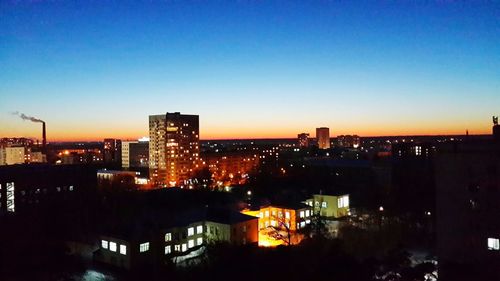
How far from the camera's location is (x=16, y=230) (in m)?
8.63

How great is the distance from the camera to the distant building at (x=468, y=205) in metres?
10.2

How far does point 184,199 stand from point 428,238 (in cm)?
1121

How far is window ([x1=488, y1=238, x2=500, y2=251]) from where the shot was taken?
1003 cm

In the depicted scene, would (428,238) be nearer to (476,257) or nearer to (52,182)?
(476,257)

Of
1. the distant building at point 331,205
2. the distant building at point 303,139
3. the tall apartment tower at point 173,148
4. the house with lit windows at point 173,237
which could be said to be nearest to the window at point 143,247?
the house with lit windows at point 173,237

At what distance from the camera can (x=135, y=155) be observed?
48000 millimetres

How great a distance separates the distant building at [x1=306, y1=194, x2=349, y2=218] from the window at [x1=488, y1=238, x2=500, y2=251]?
7.85m

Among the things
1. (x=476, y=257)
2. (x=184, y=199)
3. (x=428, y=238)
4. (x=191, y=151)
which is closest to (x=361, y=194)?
(x=428, y=238)

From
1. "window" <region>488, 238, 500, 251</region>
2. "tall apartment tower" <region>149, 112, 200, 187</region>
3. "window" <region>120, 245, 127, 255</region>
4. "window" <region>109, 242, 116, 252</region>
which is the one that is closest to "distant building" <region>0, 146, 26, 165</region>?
"tall apartment tower" <region>149, 112, 200, 187</region>

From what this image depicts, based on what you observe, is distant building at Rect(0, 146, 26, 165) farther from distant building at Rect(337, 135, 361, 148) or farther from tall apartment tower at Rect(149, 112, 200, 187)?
distant building at Rect(337, 135, 361, 148)

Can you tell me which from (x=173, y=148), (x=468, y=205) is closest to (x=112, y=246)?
(x=468, y=205)

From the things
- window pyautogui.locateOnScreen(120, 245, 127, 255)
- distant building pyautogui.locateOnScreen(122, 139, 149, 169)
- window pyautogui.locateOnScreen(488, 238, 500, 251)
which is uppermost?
distant building pyautogui.locateOnScreen(122, 139, 149, 169)

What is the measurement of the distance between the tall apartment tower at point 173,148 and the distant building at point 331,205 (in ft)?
64.8

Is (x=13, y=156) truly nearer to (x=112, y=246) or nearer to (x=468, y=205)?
(x=112, y=246)
